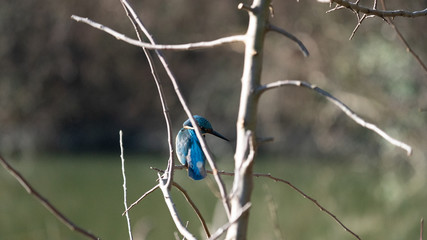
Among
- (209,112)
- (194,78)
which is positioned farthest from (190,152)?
(194,78)

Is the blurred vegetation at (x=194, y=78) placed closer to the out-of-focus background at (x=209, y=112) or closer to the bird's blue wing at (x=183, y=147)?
the out-of-focus background at (x=209, y=112)

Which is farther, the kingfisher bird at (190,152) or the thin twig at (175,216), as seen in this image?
the kingfisher bird at (190,152)

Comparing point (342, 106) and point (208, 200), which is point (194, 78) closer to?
point (208, 200)

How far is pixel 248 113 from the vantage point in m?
0.92

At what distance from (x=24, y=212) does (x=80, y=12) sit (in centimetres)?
543

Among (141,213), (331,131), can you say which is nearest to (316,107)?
(331,131)

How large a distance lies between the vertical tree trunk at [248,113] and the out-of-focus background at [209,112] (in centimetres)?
659

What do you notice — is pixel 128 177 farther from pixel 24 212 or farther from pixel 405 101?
pixel 405 101

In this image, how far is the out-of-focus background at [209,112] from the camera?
29.0ft

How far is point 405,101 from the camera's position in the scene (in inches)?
411

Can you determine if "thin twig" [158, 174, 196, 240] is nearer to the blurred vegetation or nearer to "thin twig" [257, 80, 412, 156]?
"thin twig" [257, 80, 412, 156]

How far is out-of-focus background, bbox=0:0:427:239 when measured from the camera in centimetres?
884

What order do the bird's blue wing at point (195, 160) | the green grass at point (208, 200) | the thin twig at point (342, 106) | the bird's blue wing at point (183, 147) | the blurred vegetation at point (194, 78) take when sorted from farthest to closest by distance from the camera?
the blurred vegetation at point (194, 78), the green grass at point (208, 200), the bird's blue wing at point (183, 147), the bird's blue wing at point (195, 160), the thin twig at point (342, 106)

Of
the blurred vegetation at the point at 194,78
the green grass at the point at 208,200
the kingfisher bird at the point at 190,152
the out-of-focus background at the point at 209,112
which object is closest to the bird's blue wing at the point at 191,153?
the kingfisher bird at the point at 190,152
